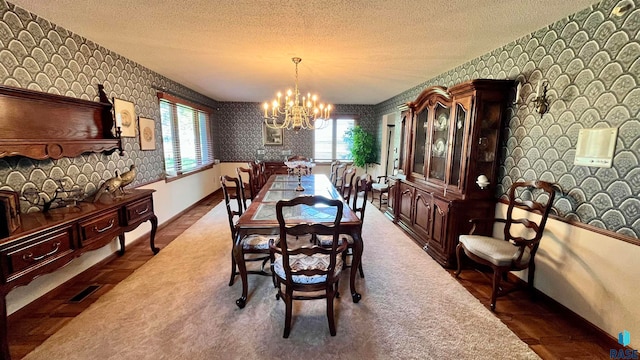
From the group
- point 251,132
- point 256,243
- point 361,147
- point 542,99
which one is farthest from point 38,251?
point 361,147

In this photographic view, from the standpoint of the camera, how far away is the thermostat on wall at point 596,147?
179cm

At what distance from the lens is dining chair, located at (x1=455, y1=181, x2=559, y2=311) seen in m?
2.16

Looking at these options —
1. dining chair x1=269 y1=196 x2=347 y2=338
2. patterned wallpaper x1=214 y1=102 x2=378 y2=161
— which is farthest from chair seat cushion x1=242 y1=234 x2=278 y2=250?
patterned wallpaper x1=214 y1=102 x2=378 y2=161

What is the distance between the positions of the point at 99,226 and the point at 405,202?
12.2 feet

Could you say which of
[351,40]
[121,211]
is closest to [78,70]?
[121,211]

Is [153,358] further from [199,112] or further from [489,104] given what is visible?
[199,112]

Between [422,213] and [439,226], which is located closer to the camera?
[439,226]

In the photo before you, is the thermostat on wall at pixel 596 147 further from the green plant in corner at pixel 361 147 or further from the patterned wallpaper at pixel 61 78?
the green plant in corner at pixel 361 147

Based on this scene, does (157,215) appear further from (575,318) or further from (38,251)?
(575,318)

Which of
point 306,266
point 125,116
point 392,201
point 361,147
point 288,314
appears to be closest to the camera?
point 288,314

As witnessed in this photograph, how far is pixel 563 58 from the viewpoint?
82.4 inches

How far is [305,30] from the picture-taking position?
231 cm

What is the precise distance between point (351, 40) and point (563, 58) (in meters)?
1.75

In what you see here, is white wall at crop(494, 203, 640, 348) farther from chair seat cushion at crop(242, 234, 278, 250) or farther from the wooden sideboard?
the wooden sideboard
